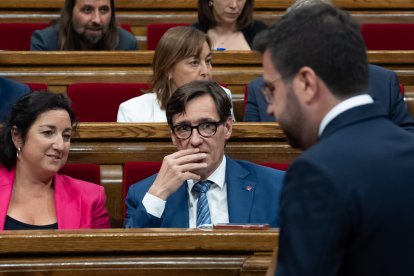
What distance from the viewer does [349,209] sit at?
0.50m

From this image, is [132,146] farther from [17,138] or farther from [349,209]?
[349,209]

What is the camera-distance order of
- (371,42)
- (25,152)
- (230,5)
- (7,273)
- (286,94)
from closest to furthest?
1. (286,94)
2. (7,273)
3. (25,152)
4. (230,5)
5. (371,42)

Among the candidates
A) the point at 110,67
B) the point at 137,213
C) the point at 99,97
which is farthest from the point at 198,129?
the point at 110,67

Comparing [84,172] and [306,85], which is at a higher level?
[306,85]

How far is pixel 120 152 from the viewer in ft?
3.92

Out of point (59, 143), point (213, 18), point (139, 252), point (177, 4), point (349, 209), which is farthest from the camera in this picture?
point (177, 4)

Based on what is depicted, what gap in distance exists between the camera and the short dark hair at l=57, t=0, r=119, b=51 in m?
1.55

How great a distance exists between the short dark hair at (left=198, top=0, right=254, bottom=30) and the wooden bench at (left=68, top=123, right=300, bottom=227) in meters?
0.43

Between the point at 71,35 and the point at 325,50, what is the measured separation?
3.57 feet

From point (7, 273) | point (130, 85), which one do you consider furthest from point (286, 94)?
point (130, 85)

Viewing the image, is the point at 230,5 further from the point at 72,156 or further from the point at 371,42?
the point at 72,156

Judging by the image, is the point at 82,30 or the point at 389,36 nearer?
the point at 82,30

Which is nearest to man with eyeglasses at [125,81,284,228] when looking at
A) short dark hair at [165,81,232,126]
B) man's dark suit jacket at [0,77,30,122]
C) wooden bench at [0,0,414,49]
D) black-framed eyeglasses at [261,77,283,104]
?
short dark hair at [165,81,232,126]

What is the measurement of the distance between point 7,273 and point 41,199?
1.22ft
